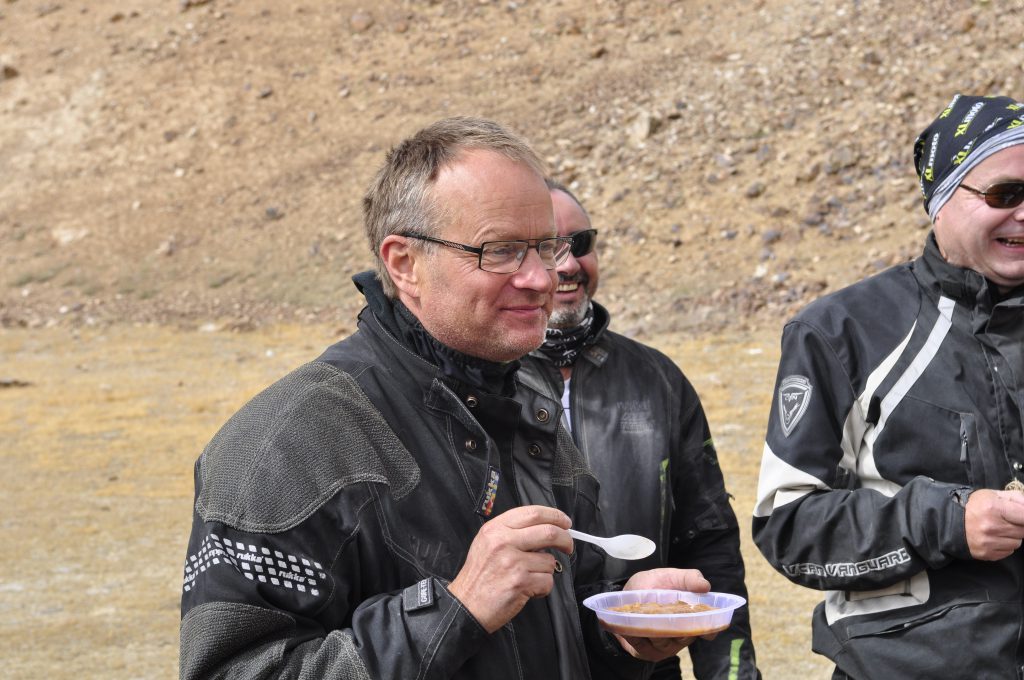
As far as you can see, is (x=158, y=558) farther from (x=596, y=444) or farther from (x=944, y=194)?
(x=944, y=194)

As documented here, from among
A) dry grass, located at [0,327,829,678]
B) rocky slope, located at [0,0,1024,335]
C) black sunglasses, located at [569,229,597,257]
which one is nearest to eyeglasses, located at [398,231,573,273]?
black sunglasses, located at [569,229,597,257]

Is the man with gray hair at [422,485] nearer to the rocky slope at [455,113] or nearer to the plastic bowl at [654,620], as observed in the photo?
the plastic bowl at [654,620]

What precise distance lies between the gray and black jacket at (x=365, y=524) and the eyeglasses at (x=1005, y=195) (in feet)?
4.20

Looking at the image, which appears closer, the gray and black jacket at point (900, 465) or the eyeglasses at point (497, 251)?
the eyeglasses at point (497, 251)

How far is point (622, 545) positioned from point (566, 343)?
1.31m

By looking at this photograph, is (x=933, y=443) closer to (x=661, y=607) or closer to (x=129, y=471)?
(x=661, y=607)

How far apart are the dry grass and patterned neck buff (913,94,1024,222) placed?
378 cm

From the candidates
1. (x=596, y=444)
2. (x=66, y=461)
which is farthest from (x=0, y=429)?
(x=596, y=444)

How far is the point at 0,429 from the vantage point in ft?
47.4

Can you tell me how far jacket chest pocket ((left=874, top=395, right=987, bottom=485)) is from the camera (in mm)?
3025

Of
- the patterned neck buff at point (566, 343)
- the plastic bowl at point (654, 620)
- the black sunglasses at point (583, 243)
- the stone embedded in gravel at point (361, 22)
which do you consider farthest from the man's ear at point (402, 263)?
the stone embedded in gravel at point (361, 22)

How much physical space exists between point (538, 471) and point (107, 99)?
26.2 metres

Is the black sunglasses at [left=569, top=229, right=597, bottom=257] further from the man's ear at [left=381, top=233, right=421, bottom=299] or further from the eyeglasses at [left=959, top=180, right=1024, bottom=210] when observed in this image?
the man's ear at [left=381, top=233, right=421, bottom=299]

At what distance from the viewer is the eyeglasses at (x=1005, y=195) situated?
10.4 feet
